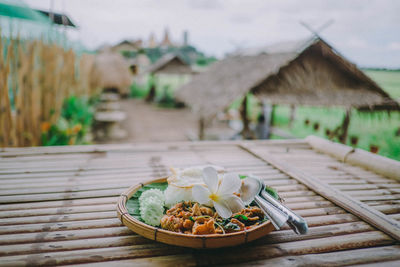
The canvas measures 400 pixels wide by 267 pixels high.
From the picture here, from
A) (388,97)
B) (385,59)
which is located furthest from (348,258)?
(388,97)

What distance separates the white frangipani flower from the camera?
807 millimetres

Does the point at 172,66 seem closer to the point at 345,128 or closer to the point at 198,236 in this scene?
the point at 345,128

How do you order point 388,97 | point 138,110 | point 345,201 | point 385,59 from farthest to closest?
1. point 138,110
2. point 388,97
3. point 385,59
4. point 345,201

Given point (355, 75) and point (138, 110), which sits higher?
point (355, 75)

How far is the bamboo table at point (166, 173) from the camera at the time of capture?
0.75 m

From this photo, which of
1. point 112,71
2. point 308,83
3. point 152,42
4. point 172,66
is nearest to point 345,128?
point 308,83

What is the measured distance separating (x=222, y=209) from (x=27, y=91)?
9.46ft

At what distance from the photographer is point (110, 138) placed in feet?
21.2

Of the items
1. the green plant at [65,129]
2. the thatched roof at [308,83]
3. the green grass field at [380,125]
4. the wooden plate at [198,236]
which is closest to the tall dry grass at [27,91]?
the green plant at [65,129]

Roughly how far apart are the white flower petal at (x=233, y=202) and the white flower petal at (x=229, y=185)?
1cm

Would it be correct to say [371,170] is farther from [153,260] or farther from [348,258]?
[153,260]

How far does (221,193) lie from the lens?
0.81 meters

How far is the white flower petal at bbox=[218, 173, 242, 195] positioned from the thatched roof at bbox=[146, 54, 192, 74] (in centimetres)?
1092

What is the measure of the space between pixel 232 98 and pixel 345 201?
11.0 feet
